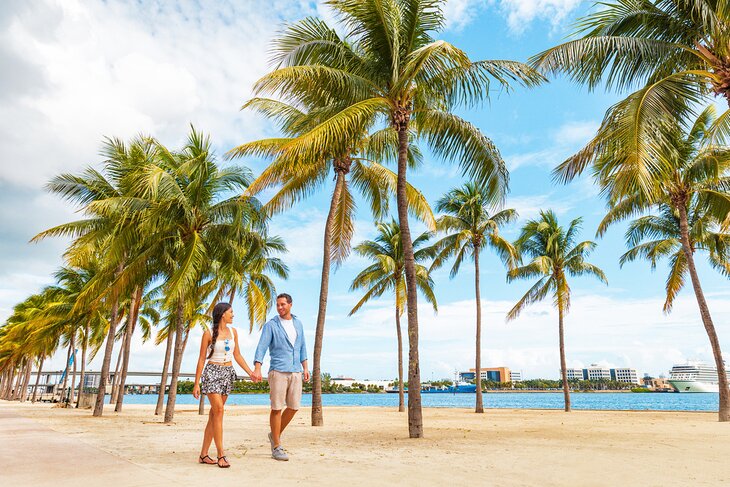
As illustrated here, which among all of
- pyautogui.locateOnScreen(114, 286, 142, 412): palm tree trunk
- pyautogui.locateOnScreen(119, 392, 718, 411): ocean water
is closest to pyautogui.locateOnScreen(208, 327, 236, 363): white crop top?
pyautogui.locateOnScreen(114, 286, 142, 412): palm tree trunk

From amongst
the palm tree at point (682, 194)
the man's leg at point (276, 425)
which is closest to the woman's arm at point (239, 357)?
the man's leg at point (276, 425)

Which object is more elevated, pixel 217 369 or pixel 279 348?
pixel 279 348

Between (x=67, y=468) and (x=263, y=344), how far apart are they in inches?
94.9

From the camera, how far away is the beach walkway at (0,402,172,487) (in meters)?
4.39

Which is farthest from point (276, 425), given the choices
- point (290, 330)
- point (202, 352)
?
point (202, 352)

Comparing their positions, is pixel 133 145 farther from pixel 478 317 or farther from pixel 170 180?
pixel 478 317

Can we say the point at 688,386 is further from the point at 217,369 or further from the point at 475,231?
the point at 217,369

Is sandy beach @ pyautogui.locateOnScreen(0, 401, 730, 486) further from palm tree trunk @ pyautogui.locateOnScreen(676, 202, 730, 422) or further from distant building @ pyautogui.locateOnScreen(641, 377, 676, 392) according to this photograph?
distant building @ pyautogui.locateOnScreen(641, 377, 676, 392)

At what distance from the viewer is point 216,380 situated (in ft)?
18.4

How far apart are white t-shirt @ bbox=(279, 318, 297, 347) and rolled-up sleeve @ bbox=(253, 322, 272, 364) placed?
0.68 ft

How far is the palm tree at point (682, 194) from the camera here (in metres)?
10.5

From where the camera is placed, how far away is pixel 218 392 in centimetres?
556

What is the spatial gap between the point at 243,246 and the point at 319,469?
12346 mm

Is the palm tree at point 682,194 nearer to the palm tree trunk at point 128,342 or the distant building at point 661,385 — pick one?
the palm tree trunk at point 128,342
